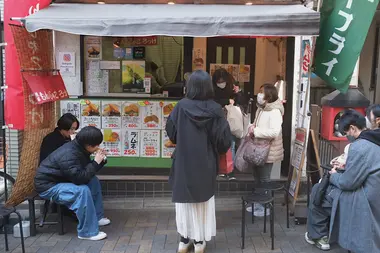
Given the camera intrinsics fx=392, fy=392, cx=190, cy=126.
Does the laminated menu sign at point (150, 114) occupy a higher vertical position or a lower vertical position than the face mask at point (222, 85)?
lower

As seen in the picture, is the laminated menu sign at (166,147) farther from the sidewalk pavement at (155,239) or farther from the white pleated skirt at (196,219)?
the white pleated skirt at (196,219)

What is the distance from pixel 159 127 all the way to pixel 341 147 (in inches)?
106

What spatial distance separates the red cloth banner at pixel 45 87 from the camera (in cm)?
444

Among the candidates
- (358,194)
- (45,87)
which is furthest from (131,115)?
(358,194)

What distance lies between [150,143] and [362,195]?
3320 millimetres

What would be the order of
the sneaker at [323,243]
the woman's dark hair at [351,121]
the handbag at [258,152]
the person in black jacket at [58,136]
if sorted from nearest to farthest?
the woman's dark hair at [351,121], the sneaker at [323,243], the person in black jacket at [58,136], the handbag at [258,152]

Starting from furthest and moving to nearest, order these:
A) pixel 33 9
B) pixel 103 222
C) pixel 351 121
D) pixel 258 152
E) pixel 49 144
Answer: pixel 103 222 < pixel 258 152 < pixel 49 144 < pixel 33 9 < pixel 351 121

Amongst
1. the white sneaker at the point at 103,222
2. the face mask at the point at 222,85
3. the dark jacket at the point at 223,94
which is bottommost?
the white sneaker at the point at 103,222

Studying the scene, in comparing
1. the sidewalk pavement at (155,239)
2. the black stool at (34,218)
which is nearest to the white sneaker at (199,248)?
the sidewalk pavement at (155,239)

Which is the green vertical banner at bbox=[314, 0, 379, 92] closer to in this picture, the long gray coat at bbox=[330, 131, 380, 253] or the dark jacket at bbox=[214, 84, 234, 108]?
the long gray coat at bbox=[330, 131, 380, 253]

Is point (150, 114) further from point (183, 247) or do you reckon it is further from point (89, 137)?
point (183, 247)

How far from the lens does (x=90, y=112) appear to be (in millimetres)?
6031

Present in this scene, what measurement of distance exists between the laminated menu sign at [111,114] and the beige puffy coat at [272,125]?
218 centimetres

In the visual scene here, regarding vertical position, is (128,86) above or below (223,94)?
above
